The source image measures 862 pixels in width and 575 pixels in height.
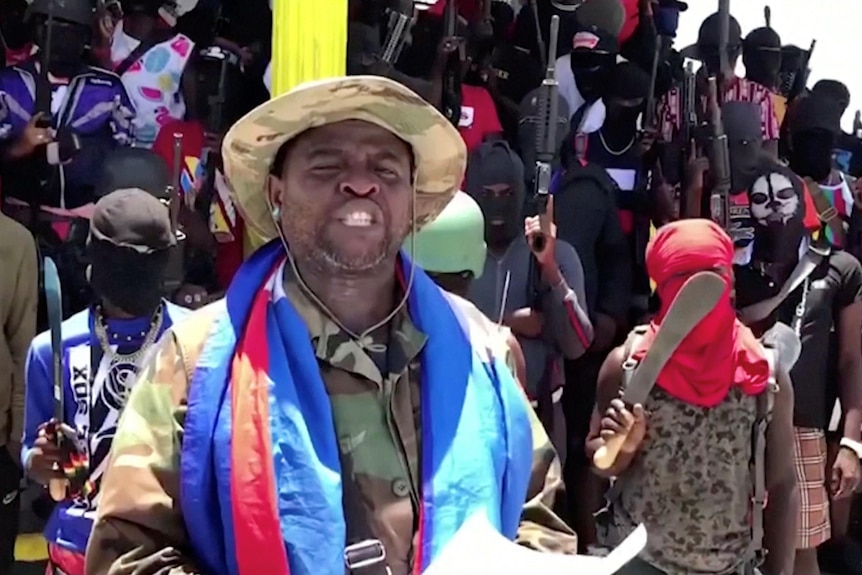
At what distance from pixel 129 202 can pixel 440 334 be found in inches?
57.3

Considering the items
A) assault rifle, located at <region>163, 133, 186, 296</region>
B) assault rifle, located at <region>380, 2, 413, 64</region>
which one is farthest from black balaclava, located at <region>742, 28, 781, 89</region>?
assault rifle, located at <region>163, 133, 186, 296</region>

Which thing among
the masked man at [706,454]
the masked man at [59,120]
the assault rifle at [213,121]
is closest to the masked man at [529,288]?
the masked man at [706,454]

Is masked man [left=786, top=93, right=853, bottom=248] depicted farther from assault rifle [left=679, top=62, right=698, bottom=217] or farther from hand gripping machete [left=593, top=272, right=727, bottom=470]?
hand gripping machete [left=593, top=272, right=727, bottom=470]

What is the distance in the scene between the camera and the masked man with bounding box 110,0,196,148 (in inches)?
209

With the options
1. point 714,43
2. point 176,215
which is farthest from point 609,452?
point 714,43

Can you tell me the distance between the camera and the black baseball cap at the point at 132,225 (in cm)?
305

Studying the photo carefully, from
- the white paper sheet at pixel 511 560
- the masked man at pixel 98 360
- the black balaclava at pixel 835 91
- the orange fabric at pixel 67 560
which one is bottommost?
the orange fabric at pixel 67 560

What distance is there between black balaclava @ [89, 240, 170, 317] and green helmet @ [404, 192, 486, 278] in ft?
2.50

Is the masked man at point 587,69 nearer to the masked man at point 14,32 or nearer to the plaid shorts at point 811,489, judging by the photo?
the plaid shorts at point 811,489

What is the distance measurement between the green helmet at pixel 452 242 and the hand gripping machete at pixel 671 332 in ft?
2.10

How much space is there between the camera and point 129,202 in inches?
122

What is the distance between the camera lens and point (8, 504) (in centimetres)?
418

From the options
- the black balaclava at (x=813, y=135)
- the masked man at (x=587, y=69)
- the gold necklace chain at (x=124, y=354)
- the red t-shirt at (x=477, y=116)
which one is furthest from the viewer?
the black balaclava at (x=813, y=135)

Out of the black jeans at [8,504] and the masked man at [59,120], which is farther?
the masked man at [59,120]
